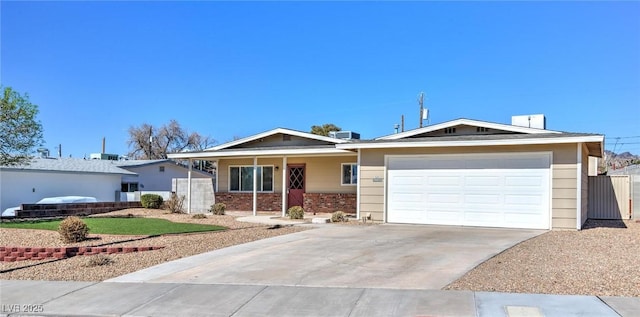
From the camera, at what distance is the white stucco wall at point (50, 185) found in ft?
84.3

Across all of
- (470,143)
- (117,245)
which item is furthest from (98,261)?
(470,143)

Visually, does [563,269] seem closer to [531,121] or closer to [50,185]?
[531,121]

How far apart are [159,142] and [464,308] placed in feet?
175

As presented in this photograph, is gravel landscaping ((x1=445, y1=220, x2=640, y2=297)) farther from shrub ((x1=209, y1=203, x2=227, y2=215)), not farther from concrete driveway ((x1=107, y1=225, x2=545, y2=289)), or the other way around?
shrub ((x1=209, y1=203, x2=227, y2=215))

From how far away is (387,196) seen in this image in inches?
668

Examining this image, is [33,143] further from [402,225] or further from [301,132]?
[402,225]

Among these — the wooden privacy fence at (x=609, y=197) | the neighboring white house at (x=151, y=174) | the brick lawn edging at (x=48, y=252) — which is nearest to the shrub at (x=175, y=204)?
the neighboring white house at (x=151, y=174)

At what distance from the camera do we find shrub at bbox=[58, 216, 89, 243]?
1256cm

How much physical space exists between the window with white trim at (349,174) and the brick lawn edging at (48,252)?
A: 1150 centimetres

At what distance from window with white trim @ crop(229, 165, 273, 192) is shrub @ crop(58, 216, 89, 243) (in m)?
11.0

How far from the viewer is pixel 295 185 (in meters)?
22.8

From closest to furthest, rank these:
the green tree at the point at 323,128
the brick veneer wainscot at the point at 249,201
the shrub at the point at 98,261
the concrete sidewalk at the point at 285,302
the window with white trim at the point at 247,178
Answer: the concrete sidewalk at the point at 285,302 → the shrub at the point at 98,261 → the brick veneer wainscot at the point at 249,201 → the window with white trim at the point at 247,178 → the green tree at the point at 323,128

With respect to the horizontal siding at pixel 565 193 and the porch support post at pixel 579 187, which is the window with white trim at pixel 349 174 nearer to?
the horizontal siding at pixel 565 193

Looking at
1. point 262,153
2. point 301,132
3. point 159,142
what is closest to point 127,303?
point 262,153
